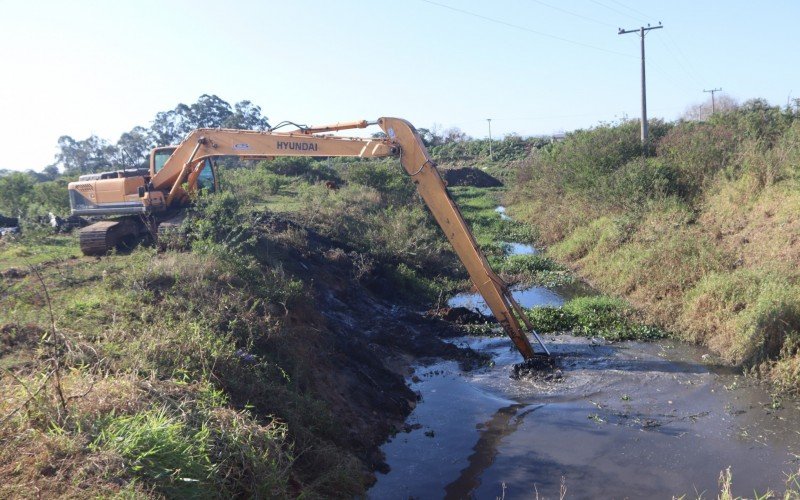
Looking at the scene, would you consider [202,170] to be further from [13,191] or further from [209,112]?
[209,112]

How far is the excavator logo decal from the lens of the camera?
1117 centimetres

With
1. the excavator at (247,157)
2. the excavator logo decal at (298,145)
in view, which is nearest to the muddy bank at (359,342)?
the excavator at (247,157)

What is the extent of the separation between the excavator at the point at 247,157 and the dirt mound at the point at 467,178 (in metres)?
32.3

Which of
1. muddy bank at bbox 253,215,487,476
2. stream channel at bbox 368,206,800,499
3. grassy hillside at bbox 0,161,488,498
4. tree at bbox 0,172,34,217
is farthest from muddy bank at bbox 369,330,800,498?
tree at bbox 0,172,34,217

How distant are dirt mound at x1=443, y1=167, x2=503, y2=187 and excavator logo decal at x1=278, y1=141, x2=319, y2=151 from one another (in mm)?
33796

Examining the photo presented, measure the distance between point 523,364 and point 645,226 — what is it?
783 cm

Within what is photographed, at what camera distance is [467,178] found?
1783 inches

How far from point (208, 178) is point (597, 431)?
1023 centimetres

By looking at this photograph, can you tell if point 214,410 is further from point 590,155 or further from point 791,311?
point 590,155

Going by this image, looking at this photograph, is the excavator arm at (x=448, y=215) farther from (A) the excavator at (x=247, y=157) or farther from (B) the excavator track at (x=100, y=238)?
(B) the excavator track at (x=100, y=238)

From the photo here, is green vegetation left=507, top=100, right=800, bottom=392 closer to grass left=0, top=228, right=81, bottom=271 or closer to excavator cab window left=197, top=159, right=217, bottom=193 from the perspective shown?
excavator cab window left=197, top=159, right=217, bottom=193

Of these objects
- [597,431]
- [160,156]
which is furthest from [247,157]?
[597,431]

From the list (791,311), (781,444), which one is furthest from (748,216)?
(781,444)

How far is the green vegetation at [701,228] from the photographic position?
10250 mm
